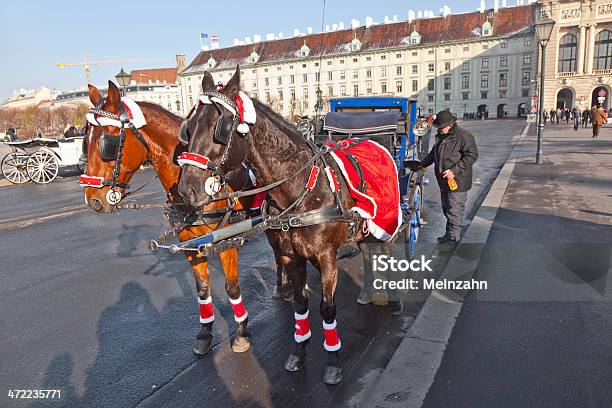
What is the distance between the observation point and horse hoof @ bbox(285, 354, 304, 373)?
3.87m

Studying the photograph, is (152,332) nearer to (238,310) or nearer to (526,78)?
(238,310)

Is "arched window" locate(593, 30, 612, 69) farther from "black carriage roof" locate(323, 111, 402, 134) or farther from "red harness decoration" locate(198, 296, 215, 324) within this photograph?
"red harness decoration" locate(198, 296, 215, 324)

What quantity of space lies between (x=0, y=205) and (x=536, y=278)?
1411 cm

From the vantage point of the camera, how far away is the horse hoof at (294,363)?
387 cm

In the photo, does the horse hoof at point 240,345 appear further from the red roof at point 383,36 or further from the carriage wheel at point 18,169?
the red roof at point 383,36

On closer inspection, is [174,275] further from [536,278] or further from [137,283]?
[536,278]

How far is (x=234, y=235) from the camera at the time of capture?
3684 millimetres

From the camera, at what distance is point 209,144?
284 cm

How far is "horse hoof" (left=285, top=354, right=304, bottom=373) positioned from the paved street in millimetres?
1180

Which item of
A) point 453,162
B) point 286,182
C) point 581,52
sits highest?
point 581,52

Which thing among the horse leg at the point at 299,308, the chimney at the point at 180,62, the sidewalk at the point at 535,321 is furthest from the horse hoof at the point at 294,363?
the chimney at the point at 180,62

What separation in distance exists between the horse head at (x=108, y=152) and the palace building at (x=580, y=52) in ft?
230

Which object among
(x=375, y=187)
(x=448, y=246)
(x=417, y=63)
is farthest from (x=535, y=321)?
(x=417, y=63)

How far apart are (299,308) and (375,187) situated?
1.36 meters
